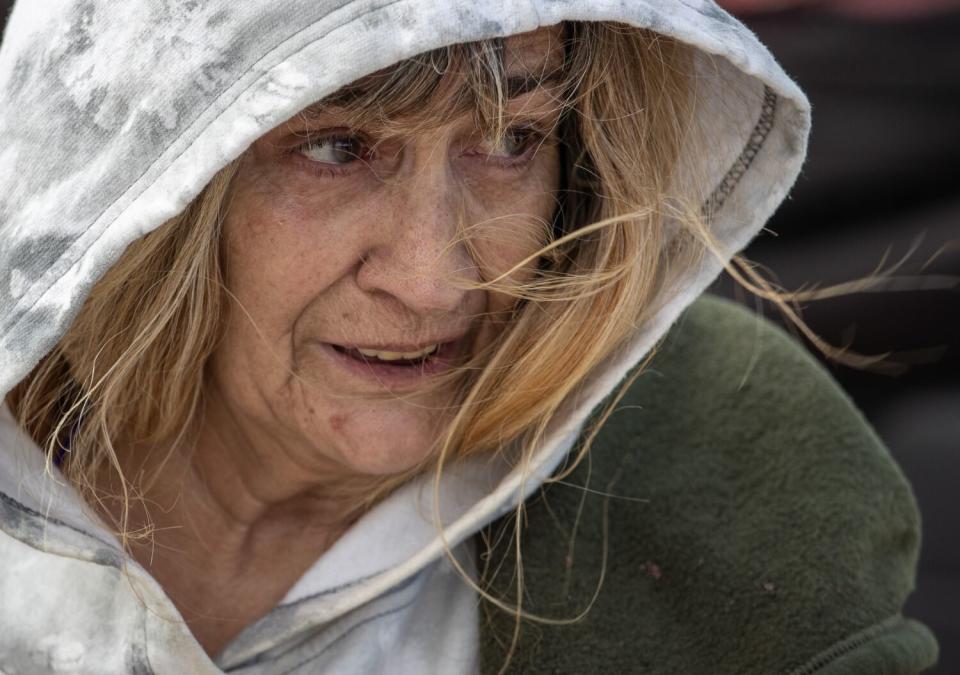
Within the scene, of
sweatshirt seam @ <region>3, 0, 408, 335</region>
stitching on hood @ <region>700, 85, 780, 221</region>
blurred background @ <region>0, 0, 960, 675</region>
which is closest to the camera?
sweatshirt seam @ <region>3, 0, 408, 335</region>

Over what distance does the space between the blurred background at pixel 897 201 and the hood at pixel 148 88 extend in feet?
4.14

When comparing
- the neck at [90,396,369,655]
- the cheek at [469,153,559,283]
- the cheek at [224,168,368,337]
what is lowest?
the neck at [90,396,369,655]

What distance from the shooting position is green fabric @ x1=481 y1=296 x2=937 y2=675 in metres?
1.57

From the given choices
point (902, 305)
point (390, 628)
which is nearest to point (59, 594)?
point (390, 628)

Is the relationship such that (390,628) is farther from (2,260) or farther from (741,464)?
(2,260)

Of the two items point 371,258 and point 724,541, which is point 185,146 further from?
point 724,541

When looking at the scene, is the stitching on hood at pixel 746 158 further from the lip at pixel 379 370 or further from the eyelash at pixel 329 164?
the lip at pixel 379 370

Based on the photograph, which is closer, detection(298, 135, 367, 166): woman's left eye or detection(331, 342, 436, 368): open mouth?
detection(298, 135, 367, 166): woman's left eye

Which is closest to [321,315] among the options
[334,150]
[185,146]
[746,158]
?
[334,150]

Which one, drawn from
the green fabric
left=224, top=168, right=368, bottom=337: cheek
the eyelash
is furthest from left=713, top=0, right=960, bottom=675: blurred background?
left=224, top=168, right=368, bottom=337: cheek

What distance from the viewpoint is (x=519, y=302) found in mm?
1570

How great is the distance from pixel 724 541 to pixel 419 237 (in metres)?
0.58

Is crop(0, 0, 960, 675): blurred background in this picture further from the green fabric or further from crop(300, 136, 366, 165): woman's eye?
crop(300, 136, 366, 165): woman's eye

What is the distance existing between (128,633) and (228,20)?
68 cm
